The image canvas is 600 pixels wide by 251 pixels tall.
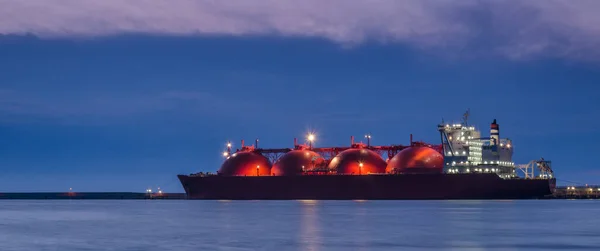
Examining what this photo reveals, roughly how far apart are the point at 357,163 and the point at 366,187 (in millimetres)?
3959

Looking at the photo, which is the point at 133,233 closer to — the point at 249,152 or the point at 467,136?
the point at 467,136

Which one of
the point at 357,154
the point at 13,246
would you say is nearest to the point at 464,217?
the point at 13,246

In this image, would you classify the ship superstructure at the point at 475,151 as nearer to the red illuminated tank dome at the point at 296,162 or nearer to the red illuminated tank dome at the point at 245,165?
the red illuminated tank dome at the point at 296,162

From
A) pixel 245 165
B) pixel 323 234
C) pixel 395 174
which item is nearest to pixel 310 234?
pixel 323 234

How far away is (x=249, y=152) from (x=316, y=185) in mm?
14854

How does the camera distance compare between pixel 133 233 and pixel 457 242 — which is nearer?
pixel 457 242

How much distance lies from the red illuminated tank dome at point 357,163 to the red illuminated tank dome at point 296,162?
9.83ft

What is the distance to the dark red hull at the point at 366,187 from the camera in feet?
299

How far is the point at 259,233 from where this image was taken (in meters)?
41.0

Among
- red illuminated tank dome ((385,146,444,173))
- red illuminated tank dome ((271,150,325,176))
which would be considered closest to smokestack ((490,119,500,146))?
red illuminated tank dome ((385,146,444,173))

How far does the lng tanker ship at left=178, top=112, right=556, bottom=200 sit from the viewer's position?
302 ft

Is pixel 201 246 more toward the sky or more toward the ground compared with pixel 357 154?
more toward the ground

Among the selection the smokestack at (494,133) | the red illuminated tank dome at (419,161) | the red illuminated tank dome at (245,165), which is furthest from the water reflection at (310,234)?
the red illuminated tank dome at (245,165)

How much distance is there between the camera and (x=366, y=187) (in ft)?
324
